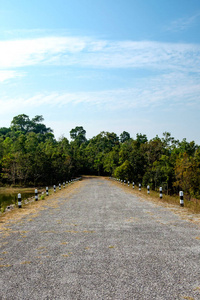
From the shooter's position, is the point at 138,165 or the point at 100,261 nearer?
the point at 100,261

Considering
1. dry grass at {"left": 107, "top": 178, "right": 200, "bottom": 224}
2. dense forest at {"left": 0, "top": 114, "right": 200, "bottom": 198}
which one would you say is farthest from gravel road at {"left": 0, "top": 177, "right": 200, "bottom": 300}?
A: dense forest at {"left": 0, "top": 114, "right": 200, "bottom": 198}

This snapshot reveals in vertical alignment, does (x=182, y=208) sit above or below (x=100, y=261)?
below

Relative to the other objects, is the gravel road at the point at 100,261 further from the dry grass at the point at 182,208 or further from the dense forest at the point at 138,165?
the dense forest at the point at 138,165

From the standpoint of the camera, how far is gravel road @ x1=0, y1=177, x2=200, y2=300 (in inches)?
169

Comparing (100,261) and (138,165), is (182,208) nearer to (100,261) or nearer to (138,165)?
(100,261)

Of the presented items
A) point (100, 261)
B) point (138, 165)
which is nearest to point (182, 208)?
point (100, 261)

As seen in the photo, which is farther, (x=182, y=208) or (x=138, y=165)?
(x=138, y=165)

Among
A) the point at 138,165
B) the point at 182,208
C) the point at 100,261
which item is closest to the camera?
the point at 100,261

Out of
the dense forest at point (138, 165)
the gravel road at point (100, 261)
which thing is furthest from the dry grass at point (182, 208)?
the dense forest at point (138, 165)

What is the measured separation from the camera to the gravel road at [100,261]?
4293mm

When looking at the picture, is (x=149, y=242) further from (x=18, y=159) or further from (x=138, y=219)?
(x=18, y=159)

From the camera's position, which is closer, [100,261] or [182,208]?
[100,261]

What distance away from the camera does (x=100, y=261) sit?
5.66m

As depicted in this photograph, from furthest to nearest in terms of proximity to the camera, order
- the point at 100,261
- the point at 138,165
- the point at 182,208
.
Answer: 1. the point at 138,165
2. the point at 182,208
3. the point at 100,261
